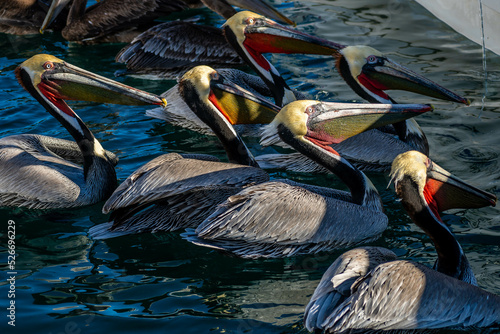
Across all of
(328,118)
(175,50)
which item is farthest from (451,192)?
(175,50)

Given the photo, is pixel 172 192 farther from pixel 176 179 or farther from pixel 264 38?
pixel 264 38

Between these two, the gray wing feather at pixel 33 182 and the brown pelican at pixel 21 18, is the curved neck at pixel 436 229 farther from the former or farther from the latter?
the brown pelican at pixel 21 18

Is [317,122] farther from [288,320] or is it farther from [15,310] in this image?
[15,310]

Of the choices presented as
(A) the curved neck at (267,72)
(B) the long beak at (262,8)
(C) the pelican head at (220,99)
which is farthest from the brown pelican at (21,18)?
(C) the pelican head at (220,99)

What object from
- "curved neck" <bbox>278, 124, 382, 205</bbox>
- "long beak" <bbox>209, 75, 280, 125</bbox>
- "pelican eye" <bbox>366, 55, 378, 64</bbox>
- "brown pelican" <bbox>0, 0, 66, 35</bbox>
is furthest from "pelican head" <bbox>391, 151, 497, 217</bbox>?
"brown pelican" <bbox>0, 0, 66, 35</bbox>

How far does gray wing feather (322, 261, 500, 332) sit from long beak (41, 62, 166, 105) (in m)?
2.35

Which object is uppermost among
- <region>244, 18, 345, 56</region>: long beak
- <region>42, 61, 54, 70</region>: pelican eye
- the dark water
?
<region>42, 61, 54, 70</region>: pelican eye

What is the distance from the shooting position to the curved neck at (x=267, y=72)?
611 centimetres

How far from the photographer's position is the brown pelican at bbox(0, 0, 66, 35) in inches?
334

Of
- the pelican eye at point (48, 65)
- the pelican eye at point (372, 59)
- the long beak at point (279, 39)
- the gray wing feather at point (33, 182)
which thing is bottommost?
the gray wing feather at point (33, 182)

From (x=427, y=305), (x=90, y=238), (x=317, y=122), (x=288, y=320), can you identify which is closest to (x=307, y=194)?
(x=317, y=122)

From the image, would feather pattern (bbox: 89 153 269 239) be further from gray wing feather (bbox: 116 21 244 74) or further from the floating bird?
gray wing feather (bbox: 116 21 244 74)

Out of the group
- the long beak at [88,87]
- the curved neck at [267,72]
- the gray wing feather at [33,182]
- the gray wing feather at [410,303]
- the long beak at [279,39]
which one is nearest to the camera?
the gray wing feather at [410,303]

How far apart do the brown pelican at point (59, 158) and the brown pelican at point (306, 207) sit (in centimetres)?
111
